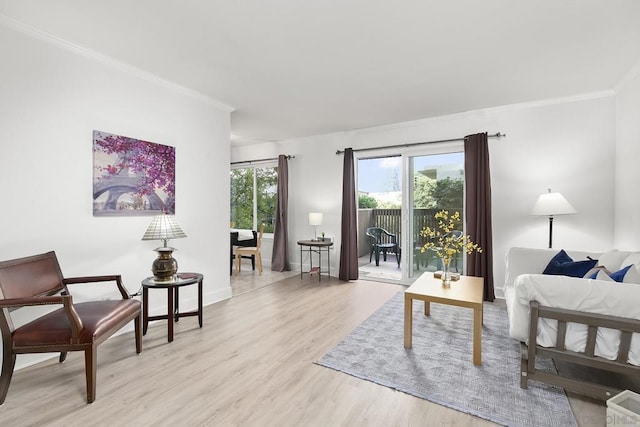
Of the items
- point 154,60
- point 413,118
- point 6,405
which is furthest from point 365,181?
point 6,405

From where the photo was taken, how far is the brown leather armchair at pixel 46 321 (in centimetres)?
187

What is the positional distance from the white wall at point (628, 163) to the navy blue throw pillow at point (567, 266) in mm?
904

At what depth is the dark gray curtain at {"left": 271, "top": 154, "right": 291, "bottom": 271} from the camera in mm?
5922

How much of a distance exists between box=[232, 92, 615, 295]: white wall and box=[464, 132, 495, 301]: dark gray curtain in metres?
0.18

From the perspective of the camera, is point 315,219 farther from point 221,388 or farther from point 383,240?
point 221,388

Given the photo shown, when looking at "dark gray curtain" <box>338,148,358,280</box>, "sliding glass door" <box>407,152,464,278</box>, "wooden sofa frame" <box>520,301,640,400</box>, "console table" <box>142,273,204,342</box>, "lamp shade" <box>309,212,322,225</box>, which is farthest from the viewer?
"lamp shade" <box>309,212,322,225</box>

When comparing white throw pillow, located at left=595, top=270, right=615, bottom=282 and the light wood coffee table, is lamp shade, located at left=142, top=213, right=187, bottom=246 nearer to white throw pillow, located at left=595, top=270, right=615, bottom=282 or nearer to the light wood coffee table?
the light wood coffee table

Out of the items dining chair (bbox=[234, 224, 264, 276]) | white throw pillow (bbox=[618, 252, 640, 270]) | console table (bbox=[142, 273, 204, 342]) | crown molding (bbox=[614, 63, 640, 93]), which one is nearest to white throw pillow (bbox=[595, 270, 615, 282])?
white throw pillow (bbox=[618, 252, 640, 270])

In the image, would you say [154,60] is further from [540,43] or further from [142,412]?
[540,43]

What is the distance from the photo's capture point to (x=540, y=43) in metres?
2.53

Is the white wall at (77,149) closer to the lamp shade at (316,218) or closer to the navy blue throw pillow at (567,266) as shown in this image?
the lamp shade at (316,218)

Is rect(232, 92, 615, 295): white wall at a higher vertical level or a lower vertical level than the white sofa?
higher

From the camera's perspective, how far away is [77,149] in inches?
104

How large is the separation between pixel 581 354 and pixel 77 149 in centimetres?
408
